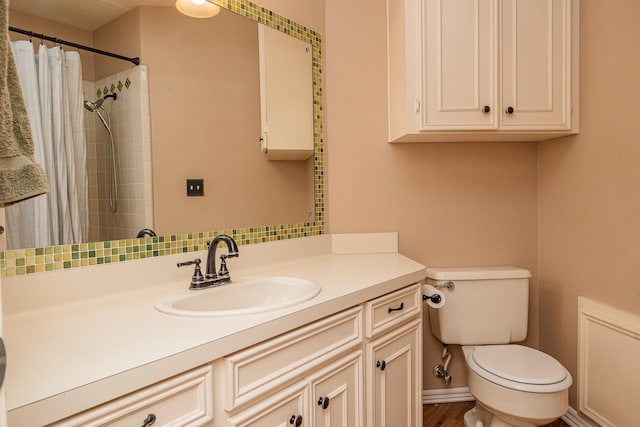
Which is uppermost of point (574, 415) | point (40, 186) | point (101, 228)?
point (40, 186)

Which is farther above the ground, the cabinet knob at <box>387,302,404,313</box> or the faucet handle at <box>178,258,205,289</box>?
the faucet handle at <box>178,258,205,289</box>

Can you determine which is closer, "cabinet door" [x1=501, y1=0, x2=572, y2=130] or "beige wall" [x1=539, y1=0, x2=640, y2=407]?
"beige wall" [x1=539, y1=0, x2=640, y2=407]

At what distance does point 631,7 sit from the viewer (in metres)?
1.49

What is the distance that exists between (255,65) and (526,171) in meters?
1.51

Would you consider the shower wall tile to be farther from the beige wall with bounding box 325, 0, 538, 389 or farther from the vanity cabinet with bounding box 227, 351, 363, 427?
the beige wall with bounding box 325, 0, 538, 389

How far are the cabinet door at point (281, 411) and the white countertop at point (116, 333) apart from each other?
177mm

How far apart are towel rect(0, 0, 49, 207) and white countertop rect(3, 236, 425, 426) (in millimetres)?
317

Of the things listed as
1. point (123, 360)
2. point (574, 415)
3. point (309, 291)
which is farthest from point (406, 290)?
point (574, 415)

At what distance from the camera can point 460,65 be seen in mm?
1639

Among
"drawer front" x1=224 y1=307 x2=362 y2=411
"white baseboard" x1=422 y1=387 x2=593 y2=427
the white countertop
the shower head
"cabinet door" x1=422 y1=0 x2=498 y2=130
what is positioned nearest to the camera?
the white countertop

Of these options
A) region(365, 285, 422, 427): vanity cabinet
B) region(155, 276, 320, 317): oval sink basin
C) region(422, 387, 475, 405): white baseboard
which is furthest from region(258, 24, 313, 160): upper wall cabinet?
region(422, 387, 475, 405): white baseboard

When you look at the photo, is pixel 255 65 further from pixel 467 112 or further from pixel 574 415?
pixel 574 415

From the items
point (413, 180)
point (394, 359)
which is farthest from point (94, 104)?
point (413, 180)

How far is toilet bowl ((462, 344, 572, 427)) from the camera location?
4.62ft
